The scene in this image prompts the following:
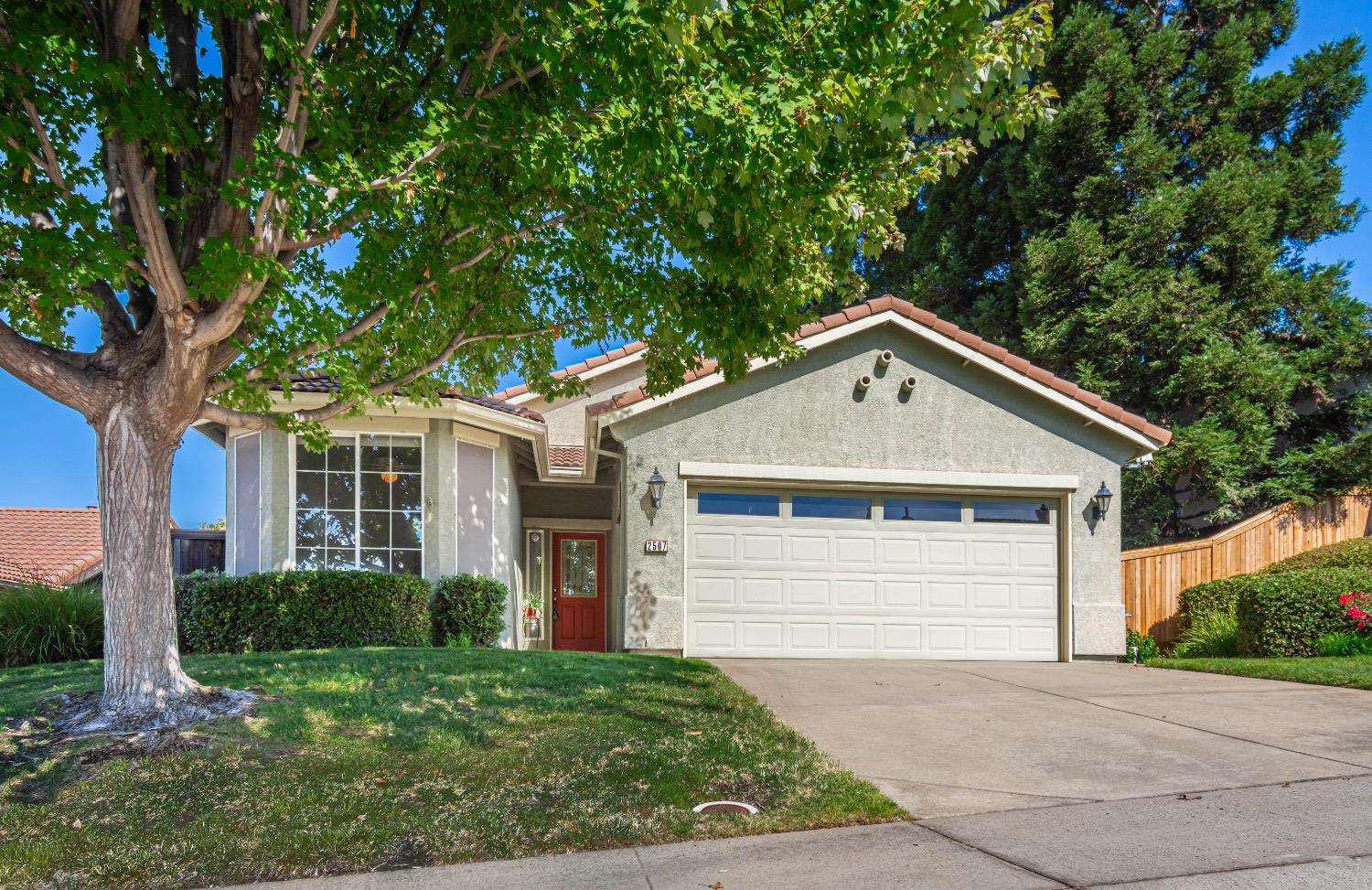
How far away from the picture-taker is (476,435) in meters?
12.5

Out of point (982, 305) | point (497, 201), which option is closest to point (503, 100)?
point (497, 201)

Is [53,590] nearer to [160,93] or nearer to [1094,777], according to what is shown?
[160,93]

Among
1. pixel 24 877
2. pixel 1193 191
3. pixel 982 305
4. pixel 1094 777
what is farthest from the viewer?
pixel 982 305

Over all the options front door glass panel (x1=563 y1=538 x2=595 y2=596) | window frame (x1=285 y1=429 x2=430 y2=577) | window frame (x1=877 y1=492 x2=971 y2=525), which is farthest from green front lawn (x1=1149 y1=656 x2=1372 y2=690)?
window frame (x1=285 y1=429 x2=430 y2=577)

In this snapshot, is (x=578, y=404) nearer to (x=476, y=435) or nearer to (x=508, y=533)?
(x=508, y=533)

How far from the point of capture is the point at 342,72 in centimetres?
592

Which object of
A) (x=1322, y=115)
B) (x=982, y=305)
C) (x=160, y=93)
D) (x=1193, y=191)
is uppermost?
(x=1322, y=115)

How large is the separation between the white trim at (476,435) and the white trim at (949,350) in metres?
1.90

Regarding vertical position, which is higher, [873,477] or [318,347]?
[318,347]

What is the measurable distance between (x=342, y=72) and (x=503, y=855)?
5276 mm

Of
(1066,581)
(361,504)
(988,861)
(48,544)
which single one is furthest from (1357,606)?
(48,544)

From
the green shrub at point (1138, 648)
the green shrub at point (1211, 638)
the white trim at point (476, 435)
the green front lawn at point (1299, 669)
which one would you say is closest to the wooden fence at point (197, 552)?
the white trim at point (476, 435)

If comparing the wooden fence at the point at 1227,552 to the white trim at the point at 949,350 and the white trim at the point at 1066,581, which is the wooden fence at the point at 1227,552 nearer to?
the white trim at the point at 1066,581

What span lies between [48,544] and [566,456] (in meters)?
14.4
